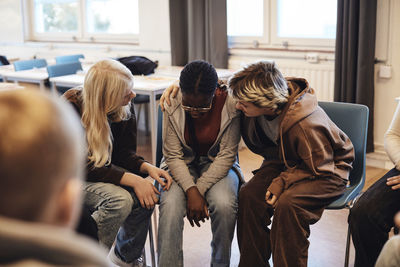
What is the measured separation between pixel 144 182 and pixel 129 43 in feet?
11.0

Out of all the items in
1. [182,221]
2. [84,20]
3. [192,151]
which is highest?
[84,20]

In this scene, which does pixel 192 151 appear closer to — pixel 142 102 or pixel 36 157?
pixel 36 157

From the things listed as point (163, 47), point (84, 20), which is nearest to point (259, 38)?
point (163, 47)

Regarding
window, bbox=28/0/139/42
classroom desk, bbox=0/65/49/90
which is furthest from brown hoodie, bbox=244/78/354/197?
window, bbox=28/0/139/42

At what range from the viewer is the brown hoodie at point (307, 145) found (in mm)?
1920

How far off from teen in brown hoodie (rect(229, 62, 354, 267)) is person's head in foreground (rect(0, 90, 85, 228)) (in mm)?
1294

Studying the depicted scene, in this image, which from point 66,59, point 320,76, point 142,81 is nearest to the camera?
point 142,81

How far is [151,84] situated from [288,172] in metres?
1.80

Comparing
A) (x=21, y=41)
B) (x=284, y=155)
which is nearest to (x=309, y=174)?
(x=284, y=155)

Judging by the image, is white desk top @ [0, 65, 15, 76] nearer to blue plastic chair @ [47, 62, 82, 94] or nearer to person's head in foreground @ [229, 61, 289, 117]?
blue plastic chair @ [47, 62, 82, 94]

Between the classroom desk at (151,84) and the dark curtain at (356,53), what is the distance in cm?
118

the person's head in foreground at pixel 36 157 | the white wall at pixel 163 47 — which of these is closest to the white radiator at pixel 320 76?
the white wall at pixel 163 47

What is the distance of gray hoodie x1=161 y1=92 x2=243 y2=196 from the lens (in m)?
2.08

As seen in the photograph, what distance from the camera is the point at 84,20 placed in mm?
5555
